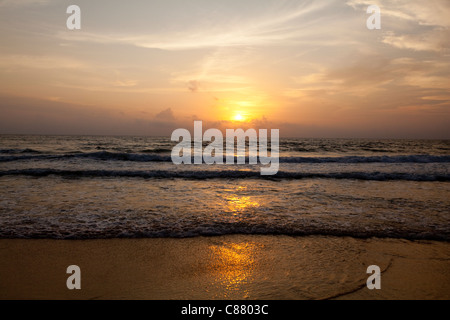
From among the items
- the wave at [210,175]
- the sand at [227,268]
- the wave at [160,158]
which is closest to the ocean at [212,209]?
the sand at [227,268]

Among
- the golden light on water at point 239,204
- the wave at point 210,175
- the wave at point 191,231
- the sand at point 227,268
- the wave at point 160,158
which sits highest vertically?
the wave at point 160,158

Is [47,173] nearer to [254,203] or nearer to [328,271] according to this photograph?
[254,203]

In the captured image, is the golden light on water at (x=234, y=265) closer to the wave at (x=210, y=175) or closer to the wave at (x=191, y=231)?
the wave at (x=191, y=231)

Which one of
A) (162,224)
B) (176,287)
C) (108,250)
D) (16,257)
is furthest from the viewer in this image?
(162,224)

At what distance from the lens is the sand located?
134 inches

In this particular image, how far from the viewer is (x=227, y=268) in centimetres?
406

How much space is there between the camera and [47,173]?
14047 millimetres

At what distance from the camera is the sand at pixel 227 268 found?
3412 millimetres

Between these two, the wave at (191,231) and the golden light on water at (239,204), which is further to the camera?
the golden light on water at (239,204)

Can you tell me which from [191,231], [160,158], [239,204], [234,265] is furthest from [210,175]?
[234,265]

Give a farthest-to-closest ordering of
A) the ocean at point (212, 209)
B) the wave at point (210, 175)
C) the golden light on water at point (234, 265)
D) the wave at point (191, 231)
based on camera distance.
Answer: the wave at point (210, 175), the ocean at point (212, 209), the wave at point (191, 231), the golden light on water at point (234, 265)

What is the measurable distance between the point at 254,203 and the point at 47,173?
38.1 ft

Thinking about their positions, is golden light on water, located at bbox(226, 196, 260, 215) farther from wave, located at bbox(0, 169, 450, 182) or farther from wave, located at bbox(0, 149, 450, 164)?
wave, located at bbox(0, 149, 450, 164)
